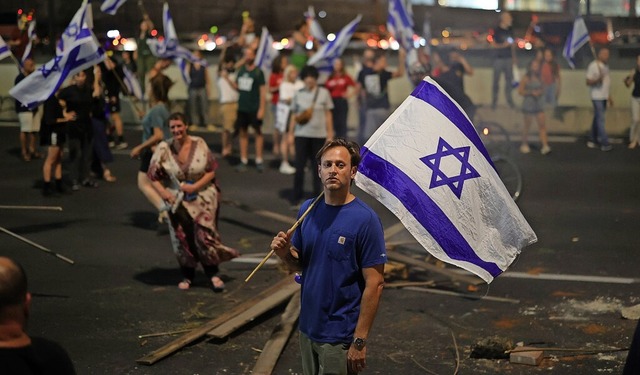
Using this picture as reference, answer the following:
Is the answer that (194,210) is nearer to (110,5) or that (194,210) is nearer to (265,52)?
(110,5)

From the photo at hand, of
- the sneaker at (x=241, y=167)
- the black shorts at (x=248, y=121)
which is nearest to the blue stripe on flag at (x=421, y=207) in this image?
the sneaker at (x=241, y=167)

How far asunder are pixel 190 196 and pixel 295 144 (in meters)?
5.27

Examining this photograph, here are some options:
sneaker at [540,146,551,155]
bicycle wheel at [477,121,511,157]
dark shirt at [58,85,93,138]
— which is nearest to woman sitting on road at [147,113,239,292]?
bicycle wheel at [477,121,511,157]

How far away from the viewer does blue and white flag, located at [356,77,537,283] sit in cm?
618

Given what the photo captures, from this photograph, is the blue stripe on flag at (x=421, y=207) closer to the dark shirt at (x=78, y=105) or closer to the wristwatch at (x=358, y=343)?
the wristwatch at (x=358, y=343)

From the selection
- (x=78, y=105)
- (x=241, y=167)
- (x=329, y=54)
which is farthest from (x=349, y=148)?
(x=329, y=54)

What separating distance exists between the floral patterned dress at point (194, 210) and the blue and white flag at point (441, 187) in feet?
13.3

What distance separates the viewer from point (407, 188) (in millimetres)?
6195

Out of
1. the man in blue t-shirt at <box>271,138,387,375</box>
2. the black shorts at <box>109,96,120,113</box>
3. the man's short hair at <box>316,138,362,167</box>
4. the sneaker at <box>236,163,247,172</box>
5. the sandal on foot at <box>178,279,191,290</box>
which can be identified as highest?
the man's short hair at <box>316,138,362,167</box>

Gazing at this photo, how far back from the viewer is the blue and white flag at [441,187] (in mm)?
6184

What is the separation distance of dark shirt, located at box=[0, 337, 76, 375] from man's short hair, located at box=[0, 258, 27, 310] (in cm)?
Result: 16

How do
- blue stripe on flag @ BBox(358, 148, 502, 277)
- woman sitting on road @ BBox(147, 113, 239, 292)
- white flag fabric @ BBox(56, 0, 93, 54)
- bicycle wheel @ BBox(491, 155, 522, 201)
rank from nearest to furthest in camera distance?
blue stripe on flag @ BBox(358, 148, 502, 277) → woman sitting on road @ BBox(147, 113, 239, 292) → white flag fabric @ BBox(56, 0, 93, 54) → bicycle wheel @ BBox(491, 155, 522, 201)

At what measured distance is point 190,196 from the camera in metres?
10.1

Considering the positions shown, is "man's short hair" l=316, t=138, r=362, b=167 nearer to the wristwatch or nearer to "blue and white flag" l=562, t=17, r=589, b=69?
the wristwatch
